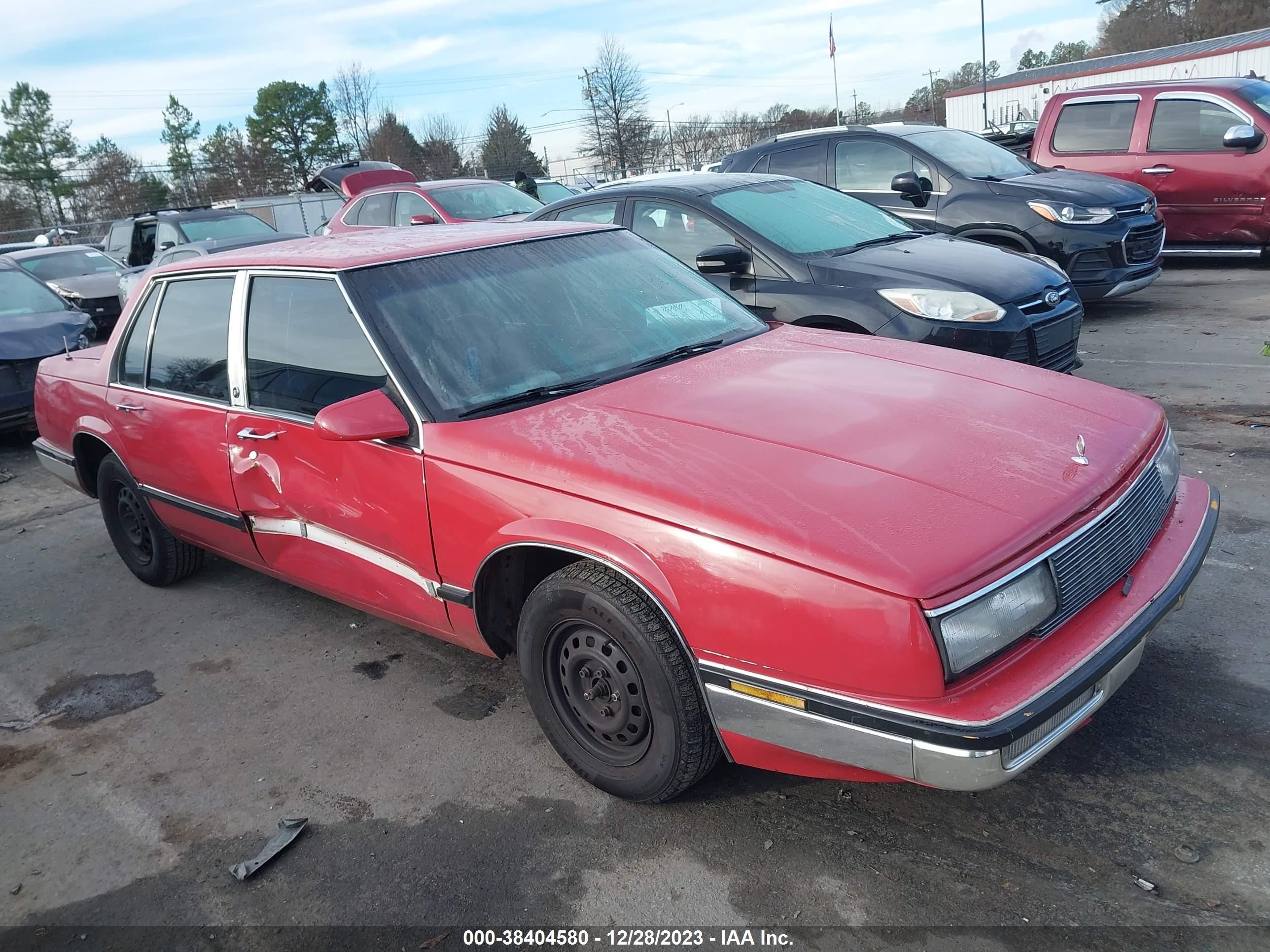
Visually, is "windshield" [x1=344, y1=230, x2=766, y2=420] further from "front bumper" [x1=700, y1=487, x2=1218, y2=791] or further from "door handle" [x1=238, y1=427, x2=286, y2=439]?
"front bumper" [x1=700, y1=487, x2=1218, y2=791]

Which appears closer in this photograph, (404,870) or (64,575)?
(404,870)

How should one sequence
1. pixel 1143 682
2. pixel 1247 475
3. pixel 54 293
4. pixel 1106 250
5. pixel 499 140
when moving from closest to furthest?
1. pixel 1143 682
2. pixel 1247 475
3. pixel 1106 250
4. pixel 54 293
5. pixel 499 140

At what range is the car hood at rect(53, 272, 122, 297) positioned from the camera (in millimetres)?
13062

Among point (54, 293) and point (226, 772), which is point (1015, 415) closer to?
point (226, 772)

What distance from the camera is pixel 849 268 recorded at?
545 cm

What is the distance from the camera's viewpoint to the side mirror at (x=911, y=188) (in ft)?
25.8

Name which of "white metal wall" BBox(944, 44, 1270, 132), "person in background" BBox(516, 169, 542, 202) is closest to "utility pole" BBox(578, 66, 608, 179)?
"white metal wall" BBox(944, 44, 1270, 132)

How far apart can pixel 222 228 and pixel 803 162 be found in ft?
29.7

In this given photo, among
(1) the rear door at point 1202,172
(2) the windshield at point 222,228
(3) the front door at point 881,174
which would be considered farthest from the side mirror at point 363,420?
Result: (2) the windshield at point 222,228

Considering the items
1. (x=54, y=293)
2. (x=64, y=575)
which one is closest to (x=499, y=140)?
(x=54, y=293)

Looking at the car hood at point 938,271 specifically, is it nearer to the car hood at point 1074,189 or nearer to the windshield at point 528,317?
the windshield at point 528,317

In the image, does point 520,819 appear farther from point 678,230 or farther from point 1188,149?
point 1188,149

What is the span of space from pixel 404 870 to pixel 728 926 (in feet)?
3.10

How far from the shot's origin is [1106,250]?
824cm
